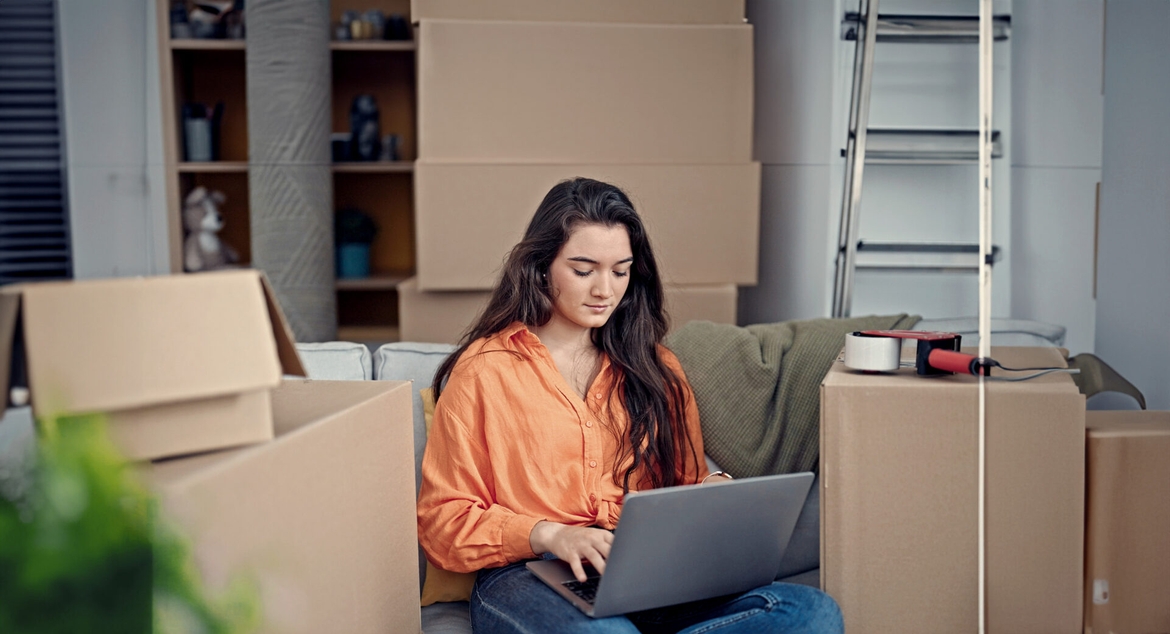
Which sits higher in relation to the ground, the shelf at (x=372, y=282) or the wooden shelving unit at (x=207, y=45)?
the wooden shelving unit at (x=207, y=45)

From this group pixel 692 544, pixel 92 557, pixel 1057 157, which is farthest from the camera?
pixel 1057 157

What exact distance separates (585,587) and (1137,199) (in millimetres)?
784

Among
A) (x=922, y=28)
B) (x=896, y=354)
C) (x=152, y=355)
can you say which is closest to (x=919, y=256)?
(x=922, y=28)

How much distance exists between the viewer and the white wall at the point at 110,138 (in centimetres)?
76

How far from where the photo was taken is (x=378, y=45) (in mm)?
1771

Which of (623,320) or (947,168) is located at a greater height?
(947,168)

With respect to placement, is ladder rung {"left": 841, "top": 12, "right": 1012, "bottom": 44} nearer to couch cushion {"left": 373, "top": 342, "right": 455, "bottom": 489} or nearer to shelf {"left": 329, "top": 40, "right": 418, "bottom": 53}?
shelf {"left": 329, "top": 40, "right": 418, "bottom": 53}

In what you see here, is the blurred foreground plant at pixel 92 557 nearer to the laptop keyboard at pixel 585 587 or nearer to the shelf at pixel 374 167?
the laptop keyboard at pixel 585 587

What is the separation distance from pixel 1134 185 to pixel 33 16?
3.72ft

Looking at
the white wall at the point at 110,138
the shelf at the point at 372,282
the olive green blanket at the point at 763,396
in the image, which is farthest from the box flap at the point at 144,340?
the shelf at the point at 372,282

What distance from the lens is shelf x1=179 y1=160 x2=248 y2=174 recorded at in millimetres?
1421

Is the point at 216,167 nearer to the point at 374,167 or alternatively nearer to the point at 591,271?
the point at 374,167

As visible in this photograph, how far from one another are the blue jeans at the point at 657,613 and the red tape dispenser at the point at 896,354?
0.27m

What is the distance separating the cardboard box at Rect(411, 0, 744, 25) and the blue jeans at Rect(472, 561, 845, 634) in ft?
3.74
